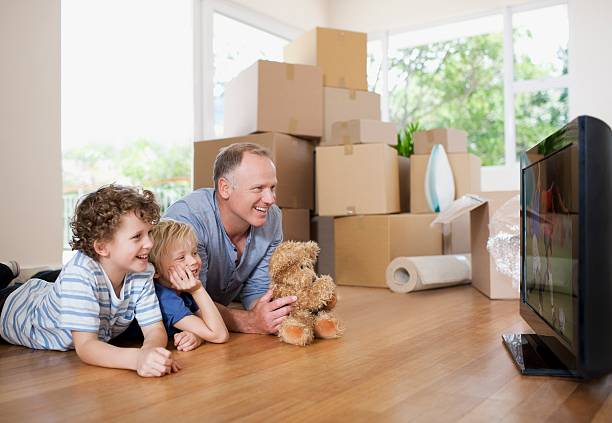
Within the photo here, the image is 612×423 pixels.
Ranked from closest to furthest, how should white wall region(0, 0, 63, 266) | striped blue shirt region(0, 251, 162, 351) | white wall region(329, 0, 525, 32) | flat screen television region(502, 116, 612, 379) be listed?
flat screen television region(502, 116, 612, 379) → striped blue shirt region(0, 251, 162, 351) → white wall region(0, 0, 63, 266) → white wall region(329, 0, 525, 32)

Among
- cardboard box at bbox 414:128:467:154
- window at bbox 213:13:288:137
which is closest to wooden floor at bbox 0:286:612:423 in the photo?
cardboard box at bbox 414:128:467:154

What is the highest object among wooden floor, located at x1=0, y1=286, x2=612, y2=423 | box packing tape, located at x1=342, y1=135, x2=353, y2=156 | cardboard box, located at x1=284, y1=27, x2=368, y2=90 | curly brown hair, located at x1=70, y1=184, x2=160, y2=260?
cardboard box, located at x1=284, y1=27, x2=368, y2=90

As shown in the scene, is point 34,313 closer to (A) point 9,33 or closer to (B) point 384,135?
→ (A) point 9,33

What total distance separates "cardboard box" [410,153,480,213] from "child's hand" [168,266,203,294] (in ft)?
7.21

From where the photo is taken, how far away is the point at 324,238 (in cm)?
383

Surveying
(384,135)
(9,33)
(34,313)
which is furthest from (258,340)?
(9,33)

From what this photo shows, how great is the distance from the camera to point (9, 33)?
3004 mm

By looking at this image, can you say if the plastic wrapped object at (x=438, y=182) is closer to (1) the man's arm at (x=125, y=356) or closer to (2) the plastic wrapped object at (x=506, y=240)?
(2) the plastic wrapped object at (x=506, y=240)

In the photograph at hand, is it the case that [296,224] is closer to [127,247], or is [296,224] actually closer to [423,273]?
[423,273]

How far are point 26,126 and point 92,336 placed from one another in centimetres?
191

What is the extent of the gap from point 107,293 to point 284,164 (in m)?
2.05

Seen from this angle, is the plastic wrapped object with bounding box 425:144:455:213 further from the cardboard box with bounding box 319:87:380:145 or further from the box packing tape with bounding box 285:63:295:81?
the box packing tape with bounding box 285:63:295:81

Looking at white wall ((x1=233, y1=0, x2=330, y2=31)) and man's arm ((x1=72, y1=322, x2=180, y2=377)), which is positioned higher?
white wall ((x1=233, y1=0, x2=330, y2=31))

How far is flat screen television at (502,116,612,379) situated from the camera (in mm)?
1100
